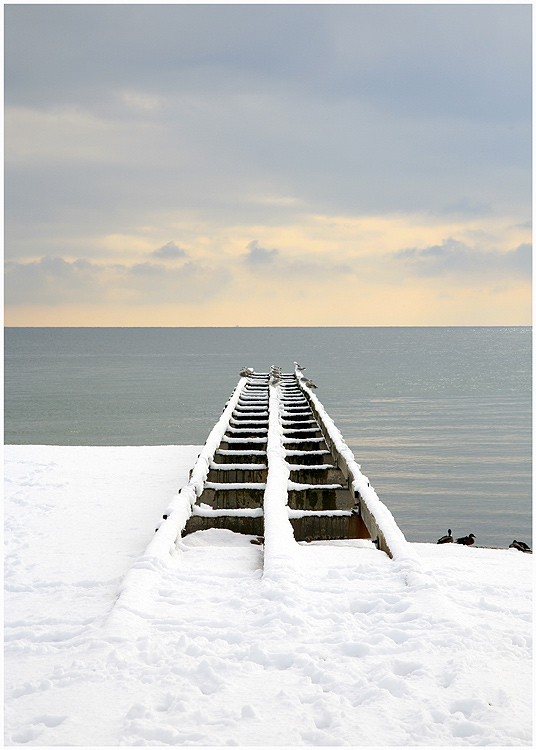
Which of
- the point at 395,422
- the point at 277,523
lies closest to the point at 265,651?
the point at 277,523

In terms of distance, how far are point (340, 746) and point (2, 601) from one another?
3.40m

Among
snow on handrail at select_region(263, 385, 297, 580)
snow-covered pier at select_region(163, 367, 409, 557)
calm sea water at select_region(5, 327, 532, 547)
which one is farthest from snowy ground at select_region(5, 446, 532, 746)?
calm sea water at select_region(5, 327, 532, 547)

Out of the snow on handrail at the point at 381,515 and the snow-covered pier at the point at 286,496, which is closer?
the snow on handrail at the point at 381,515

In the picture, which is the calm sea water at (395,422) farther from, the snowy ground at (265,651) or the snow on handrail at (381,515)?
the snowy ground at (265,651)

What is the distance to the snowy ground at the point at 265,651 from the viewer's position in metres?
3.21

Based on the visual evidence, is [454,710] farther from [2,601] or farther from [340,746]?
[2,601]

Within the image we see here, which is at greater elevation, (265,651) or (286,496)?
(286,496)

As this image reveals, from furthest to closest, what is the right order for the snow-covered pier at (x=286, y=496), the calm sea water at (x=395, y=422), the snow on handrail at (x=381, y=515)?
the calm sea water at (x=395, y=422) < the snow-covered pier at (x=286, y=496) < the snow on handrail at (x=381, y=515)

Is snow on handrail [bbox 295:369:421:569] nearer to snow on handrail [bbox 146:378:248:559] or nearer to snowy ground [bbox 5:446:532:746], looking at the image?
snowy ground [bbox 5:446:532:746]

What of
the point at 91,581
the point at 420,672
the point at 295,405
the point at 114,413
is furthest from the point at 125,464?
the point at 114,413

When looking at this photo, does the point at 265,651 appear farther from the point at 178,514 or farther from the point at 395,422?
the point at 395,422

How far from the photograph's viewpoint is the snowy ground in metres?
3.21

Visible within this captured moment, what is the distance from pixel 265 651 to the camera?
3908 millimetres

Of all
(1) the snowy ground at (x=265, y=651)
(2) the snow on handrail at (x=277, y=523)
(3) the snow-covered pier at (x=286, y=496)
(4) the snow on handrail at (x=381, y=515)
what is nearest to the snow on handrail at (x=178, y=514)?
(3) the snow-covered pier at (x=286, y=496)
